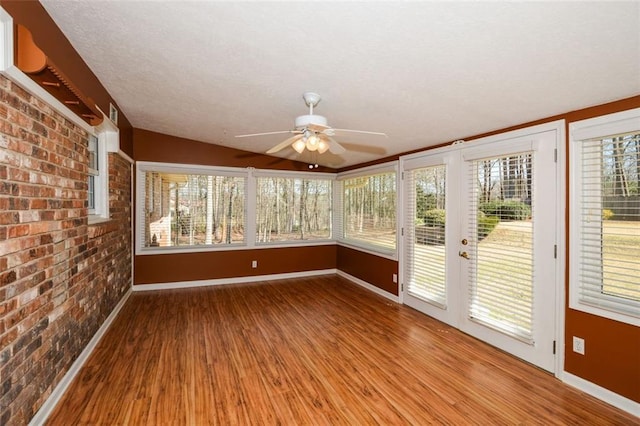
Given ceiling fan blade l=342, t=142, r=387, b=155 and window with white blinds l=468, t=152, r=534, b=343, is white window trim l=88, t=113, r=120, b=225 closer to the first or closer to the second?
ceiling fan blade l=342, t=142, r=387, b=155

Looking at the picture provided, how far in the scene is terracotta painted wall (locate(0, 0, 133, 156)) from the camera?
1626 millimetres

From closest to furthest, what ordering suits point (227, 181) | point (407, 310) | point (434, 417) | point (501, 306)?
point (434, 417) → point (501, 306) → point (407, 310) → point (227, 181)

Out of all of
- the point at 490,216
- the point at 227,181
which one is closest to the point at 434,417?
the point at 490,216

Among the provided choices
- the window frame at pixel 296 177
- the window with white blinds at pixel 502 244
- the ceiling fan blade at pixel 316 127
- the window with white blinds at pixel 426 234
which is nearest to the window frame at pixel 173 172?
the window frame at pixel 296 177

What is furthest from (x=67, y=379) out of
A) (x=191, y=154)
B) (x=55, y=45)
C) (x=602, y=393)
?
(x=602, y=393)

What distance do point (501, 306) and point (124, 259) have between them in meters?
4.81

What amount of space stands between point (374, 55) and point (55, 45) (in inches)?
85.3

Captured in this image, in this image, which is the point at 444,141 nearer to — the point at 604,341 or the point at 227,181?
the point at 604,341

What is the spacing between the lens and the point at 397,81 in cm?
221

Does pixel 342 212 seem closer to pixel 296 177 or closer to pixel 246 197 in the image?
pixel 296 177

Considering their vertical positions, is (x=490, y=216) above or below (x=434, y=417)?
above

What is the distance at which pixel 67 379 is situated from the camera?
7.50 ft

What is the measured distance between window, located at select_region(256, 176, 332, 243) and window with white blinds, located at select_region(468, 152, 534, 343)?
132 inches

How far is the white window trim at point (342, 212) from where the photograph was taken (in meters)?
4.43
